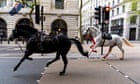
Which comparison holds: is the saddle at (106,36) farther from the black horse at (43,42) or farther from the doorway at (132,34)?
the doorway at (132,34)

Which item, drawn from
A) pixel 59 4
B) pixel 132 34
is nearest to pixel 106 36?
pixel 59 4

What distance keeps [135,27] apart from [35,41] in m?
54.8

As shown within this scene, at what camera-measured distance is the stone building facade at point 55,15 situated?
4844 cm

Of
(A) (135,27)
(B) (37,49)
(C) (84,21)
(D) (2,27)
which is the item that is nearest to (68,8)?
(D) (2,27)

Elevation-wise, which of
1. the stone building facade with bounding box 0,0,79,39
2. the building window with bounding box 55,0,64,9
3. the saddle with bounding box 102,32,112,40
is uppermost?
the building window with bounding box 55,0,64,9

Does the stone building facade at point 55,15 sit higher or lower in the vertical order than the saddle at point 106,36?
higher

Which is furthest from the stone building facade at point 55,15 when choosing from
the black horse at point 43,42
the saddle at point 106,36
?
the black horse at point 43,42

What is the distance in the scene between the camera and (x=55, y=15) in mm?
49656

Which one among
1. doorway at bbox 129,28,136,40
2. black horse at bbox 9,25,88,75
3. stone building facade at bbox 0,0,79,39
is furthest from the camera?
doorway at bbox 129,28,136,40

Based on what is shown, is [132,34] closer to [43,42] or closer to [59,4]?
[59,4]

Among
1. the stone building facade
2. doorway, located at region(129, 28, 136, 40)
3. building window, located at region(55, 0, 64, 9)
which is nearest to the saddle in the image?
the stone building facade

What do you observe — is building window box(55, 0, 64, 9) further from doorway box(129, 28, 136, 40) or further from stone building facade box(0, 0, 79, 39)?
doorway box(129, 28, 136, 40)

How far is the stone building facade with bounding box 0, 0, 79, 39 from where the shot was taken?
48438mm

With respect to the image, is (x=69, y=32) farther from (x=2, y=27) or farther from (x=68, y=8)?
(x=2, y=27)
